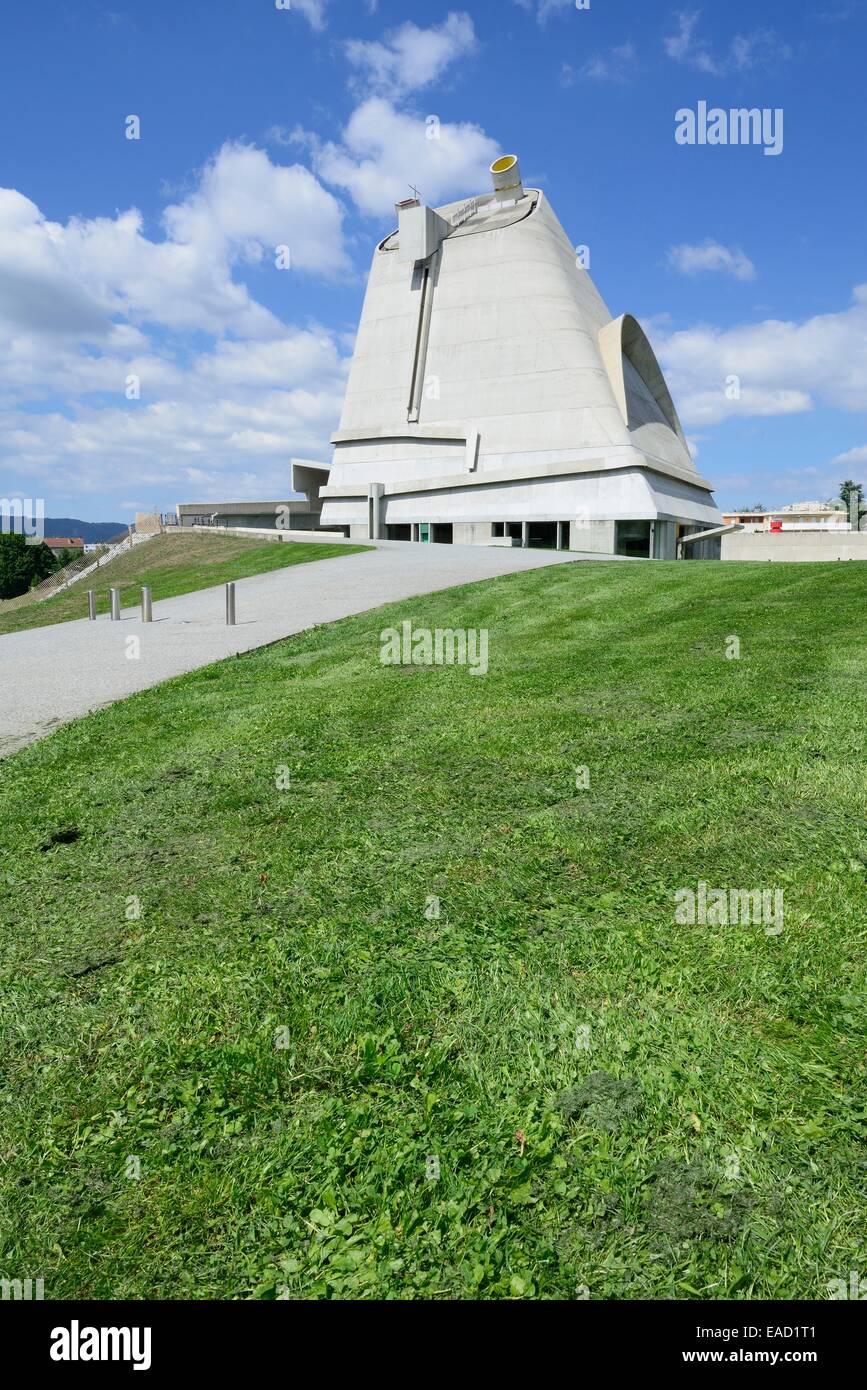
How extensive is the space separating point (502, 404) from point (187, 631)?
39.4m

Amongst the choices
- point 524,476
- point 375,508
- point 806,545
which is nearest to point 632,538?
point 524,476

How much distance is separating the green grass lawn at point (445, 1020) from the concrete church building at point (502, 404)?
40.9 meters

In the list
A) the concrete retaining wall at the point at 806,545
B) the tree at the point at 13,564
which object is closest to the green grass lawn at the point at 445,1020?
the concrete retaining wall at the point at 806,545

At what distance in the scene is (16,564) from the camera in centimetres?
6119

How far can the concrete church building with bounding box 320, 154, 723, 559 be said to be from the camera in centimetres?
4619

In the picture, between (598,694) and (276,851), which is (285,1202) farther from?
(598,694)

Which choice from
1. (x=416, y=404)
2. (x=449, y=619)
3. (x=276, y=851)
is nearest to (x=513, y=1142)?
(x=276, y=851)

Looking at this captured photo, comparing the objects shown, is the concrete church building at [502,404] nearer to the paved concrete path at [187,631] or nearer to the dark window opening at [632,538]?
the dark window opening at [632,538]

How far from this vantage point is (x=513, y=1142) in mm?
2898

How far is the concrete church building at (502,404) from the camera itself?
46.2m

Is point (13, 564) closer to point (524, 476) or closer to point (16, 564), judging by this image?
point (16, 564)
